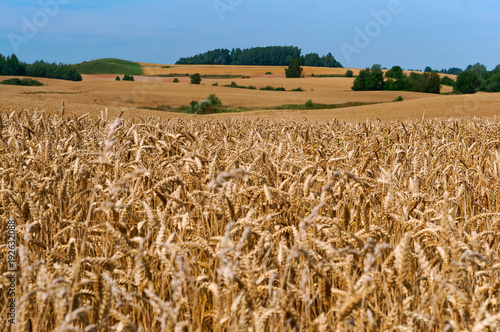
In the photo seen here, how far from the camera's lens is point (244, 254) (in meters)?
1.94

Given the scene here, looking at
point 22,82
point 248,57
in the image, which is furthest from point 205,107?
point 248,57

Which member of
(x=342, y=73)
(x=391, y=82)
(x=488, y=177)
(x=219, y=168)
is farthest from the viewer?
(x=342, y=73)

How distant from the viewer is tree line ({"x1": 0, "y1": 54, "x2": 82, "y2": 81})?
69250 millimetres

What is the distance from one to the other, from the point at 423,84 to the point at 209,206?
234 ft

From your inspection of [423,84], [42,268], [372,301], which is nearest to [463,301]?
[372,301]

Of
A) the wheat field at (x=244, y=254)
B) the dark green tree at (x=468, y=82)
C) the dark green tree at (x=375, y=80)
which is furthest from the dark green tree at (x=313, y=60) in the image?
the wheat field at (x=244, y=254)

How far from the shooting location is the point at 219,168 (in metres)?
3.24

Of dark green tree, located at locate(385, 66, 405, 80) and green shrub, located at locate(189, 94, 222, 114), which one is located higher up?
dark green tree, located at locate(385, 66, 405, 80)

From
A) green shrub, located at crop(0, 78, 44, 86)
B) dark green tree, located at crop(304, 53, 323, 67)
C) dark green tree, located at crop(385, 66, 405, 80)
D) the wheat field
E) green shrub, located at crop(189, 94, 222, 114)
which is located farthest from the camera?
dark green tree, located at crop(304, 53, 323, 67)

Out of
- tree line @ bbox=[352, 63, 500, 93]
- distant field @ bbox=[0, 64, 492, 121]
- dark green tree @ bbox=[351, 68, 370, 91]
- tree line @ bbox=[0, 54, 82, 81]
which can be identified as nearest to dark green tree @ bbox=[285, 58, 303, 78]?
distant field @ bbox=[0, 64, 492, 121]

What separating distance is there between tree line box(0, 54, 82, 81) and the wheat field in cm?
7365

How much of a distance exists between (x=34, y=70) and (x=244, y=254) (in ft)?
258

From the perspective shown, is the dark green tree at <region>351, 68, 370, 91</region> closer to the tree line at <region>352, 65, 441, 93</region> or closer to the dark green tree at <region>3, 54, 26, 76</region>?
the tree line at <region>352, 65, 441, 93</region>

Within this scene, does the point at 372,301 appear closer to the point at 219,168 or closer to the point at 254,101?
the point at 219,168
